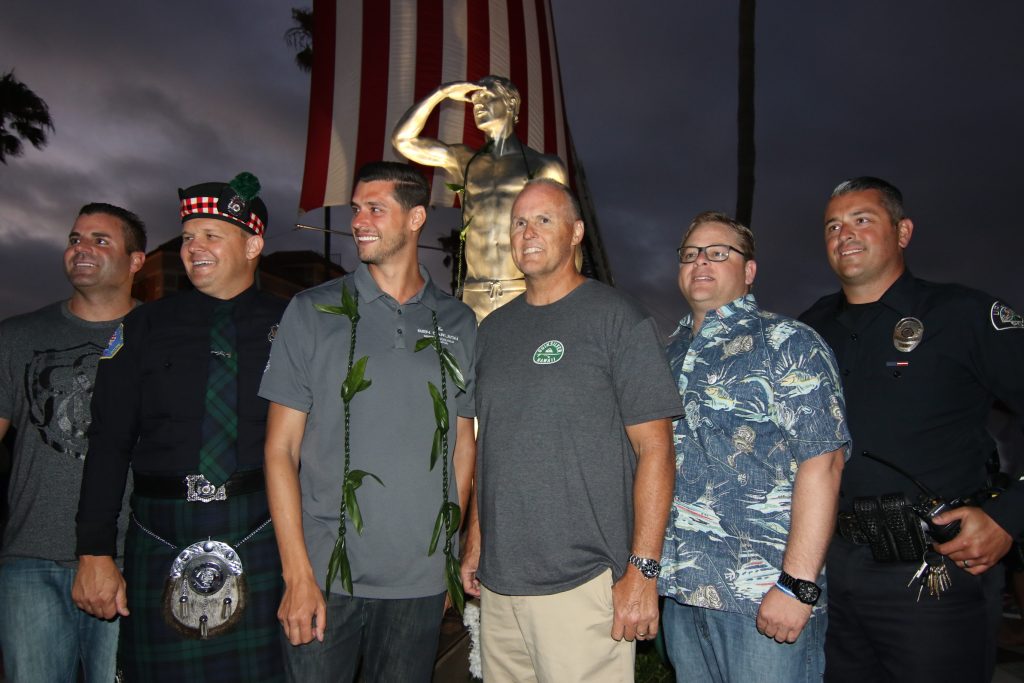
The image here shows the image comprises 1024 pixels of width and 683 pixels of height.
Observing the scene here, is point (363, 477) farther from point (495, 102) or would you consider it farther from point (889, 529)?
point (495, 102)

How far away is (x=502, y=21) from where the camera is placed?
28.7ft

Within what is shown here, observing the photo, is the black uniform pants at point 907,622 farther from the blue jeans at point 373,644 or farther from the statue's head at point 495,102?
the statue's head at point 495,102

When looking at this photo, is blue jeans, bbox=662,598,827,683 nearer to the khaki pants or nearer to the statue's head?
the khaki pants

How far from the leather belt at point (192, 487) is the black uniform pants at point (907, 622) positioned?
2.14m

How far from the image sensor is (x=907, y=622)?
2.42 m

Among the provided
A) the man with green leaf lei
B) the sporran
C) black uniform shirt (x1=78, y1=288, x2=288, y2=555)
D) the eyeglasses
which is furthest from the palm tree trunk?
the sporran

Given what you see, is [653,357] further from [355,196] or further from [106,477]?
[106,477]

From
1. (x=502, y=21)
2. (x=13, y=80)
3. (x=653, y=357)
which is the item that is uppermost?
(x=13, y=80)

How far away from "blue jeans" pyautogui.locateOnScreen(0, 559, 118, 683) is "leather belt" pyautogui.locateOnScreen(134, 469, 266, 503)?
2.13 feet

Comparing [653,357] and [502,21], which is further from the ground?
[502,21]

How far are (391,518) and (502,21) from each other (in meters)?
7.95

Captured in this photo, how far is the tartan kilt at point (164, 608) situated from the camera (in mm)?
2246

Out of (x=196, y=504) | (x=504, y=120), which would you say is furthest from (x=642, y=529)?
(x=504, y=120)

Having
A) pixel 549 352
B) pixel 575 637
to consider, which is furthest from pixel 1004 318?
pixel 575 637
